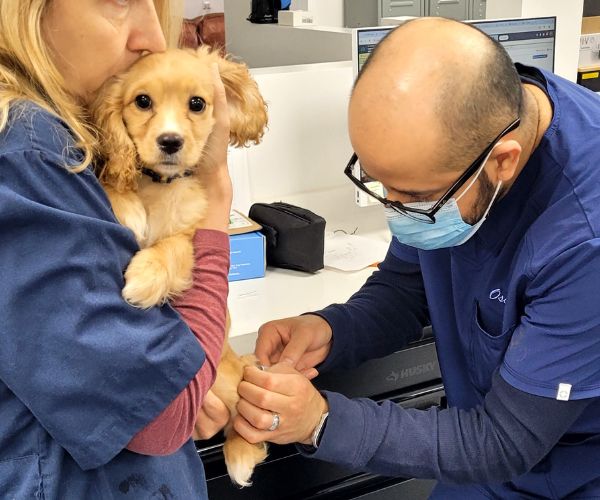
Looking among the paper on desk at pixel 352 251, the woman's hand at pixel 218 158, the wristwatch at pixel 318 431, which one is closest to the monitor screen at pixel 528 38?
the paper on desk at pixel 352 251

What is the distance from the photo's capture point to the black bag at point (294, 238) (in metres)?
1.77

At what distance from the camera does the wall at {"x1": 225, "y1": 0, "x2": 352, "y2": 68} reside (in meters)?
2.18

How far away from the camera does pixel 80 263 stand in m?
0.72

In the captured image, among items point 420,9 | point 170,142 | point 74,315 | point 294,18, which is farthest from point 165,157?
point 420,9

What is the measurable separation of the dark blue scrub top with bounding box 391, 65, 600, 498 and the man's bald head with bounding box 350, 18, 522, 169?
0.13 meters

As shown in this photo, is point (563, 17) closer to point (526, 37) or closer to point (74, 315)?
point (526, 37)

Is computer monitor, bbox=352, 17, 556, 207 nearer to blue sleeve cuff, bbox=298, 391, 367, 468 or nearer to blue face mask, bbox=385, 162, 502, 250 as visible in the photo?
blue face mask, bbox=385, 162, 502, 250

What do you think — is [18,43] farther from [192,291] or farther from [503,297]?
[503,297]

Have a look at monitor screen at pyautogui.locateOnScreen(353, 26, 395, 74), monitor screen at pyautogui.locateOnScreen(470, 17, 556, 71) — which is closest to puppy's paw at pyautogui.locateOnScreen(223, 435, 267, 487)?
monitor screen at pyautogui.locateOnScreen(353, 26, 395, 74)

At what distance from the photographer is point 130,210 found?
1.04m

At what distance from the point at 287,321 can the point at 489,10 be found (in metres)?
2.04

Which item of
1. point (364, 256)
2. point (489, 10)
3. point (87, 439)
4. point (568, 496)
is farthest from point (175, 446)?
point (489, 10)

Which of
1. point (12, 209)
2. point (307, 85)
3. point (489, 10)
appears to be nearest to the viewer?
point (12, 209)

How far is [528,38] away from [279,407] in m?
1.59
